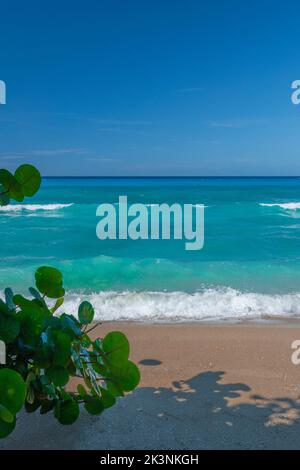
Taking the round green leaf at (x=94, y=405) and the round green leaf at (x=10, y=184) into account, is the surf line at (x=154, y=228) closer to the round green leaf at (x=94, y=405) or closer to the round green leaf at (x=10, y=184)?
the round green leaf at (x=94, y=405)

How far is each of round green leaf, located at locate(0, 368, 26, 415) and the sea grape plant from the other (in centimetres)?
13

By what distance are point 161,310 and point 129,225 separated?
1771 cm

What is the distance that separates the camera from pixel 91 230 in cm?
2347

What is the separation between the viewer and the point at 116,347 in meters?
1.70

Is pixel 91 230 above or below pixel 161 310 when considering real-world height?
above

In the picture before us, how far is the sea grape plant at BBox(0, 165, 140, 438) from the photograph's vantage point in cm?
158

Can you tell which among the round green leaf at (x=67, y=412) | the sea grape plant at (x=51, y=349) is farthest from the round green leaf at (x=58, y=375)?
the round green leaf at (x=67, y=412)

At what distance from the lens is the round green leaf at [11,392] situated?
1.31m

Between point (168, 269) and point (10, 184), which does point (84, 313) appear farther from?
point (168, 269)

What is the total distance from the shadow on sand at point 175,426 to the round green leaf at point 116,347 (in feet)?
5.90
